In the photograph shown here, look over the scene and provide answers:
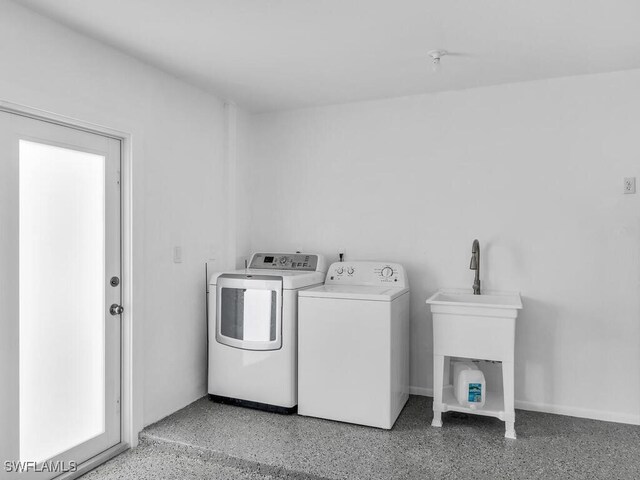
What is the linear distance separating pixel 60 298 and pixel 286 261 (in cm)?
164

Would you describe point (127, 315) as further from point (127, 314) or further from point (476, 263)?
point (476, 263)

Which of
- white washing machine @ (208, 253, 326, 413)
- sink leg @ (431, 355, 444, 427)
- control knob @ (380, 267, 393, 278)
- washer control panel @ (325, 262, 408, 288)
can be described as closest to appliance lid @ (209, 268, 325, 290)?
white washing machine @ (208, 253, 326, 413)

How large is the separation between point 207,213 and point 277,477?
1845 millimetres

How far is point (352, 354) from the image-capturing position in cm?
283

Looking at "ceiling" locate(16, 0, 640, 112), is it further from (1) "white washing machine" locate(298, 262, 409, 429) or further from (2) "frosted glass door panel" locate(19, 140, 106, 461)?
(1) "white washing machine" locate(298, 262, 409, 429)

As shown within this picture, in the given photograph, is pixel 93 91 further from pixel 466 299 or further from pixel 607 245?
pixel 607 245

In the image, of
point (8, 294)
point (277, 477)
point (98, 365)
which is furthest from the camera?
point (98, 365)

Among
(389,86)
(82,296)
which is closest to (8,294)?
(82,296)

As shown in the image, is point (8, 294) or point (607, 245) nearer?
point (8, 294)

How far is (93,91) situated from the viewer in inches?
96.3

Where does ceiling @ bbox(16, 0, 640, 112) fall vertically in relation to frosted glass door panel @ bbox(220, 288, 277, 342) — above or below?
above

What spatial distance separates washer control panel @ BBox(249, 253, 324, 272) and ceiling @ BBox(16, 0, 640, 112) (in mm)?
1252

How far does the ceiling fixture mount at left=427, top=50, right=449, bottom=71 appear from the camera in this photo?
2.60 metres

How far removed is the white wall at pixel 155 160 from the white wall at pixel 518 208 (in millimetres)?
814
